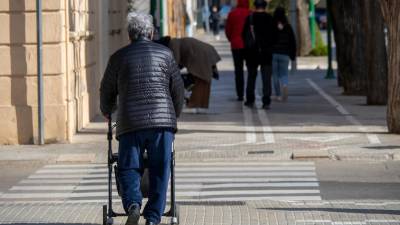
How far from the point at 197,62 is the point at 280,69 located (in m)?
3.29

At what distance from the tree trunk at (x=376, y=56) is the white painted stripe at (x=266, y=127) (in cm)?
194

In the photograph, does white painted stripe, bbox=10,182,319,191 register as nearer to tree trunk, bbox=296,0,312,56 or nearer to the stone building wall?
the stone building wall

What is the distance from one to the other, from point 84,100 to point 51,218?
8664 millimetres

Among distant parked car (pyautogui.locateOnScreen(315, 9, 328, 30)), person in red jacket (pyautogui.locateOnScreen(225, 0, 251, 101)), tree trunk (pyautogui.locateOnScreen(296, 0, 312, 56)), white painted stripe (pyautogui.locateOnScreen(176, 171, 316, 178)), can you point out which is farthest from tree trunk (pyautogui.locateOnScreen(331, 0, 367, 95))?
distant parked car (pyautogui.locateOnScreen(315, 9, 328, 30))

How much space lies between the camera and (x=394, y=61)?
17094 mm

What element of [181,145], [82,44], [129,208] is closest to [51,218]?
[129,208]

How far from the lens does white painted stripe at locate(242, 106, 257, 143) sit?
56.0 ft

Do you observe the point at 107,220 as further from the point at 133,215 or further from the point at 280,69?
the point at 280,69

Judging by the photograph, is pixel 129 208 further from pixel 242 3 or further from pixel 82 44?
pixel 242 3

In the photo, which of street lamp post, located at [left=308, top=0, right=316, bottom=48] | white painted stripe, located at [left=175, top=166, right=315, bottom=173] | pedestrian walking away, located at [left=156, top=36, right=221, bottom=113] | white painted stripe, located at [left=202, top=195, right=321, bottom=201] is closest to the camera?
white painted stripe, located at [left=202, top=195, right=321, bottom=201]

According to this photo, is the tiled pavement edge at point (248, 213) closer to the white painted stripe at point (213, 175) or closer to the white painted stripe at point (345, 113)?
the white painted stripe at point (213, 175)

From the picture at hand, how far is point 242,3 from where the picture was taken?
22.6 meters

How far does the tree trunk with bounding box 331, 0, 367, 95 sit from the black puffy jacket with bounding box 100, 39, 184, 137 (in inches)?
600

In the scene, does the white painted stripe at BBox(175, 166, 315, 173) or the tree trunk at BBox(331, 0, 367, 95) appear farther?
the tree trunk at BBox(331, 0, 367, 95)
